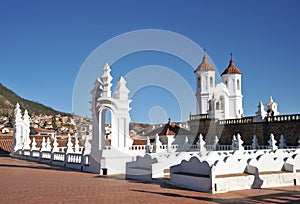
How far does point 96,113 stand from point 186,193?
8325 millimetres

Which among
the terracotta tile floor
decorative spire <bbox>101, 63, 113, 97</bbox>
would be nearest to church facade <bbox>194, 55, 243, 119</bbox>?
decorative spire <bbox>101, 63, 113, 97</bbox>

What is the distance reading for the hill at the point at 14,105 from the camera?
66.3 metres

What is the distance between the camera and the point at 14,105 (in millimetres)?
68938

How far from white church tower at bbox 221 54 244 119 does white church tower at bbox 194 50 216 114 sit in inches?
82.3

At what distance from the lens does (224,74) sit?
49.7 meters

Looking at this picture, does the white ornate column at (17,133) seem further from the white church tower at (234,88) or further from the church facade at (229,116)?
the white church tower at (234,88)

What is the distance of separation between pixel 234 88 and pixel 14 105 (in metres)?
43.2

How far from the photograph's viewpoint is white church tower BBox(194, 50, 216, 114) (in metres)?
A: 48.3

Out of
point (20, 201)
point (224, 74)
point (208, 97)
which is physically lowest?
point (20, 201)

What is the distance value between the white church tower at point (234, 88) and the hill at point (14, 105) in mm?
38449

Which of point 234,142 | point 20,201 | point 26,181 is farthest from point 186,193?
point 234,142

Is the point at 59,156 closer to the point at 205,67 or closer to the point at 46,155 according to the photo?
the point at 46,155

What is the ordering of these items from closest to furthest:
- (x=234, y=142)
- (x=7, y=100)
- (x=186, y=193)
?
(x=186, y=193) → (x=234, y=142) → (x=7, y=100)

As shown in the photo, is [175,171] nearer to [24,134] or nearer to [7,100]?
[24,134]
